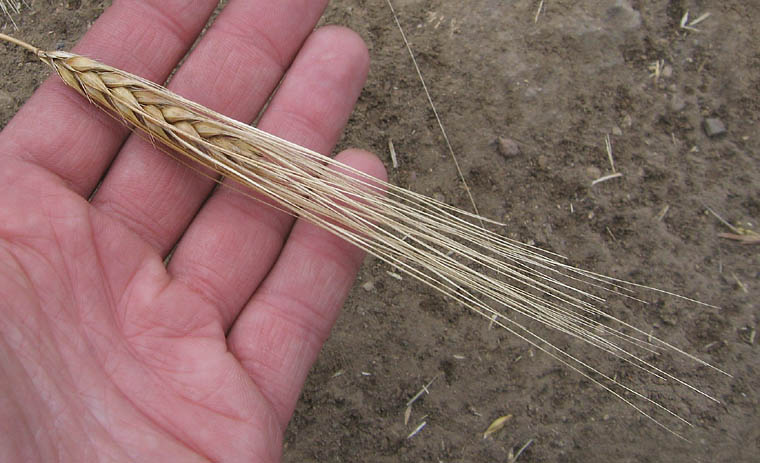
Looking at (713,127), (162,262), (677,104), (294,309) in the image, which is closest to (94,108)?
(162,262)

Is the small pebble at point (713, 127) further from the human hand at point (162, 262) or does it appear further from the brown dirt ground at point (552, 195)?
the human hand at point (162, 262)

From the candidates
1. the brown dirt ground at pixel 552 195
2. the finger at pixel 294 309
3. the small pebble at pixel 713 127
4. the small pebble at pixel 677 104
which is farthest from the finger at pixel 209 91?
the small pebble at pixel 713 127

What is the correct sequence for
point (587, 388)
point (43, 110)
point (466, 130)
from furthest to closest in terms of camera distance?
point (466, 130)
point (587, 388)
point (43, 110)

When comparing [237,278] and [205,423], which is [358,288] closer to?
[237,278]

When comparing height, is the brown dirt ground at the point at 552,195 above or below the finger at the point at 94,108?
below

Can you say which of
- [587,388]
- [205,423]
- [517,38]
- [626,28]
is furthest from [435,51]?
[205,423]
